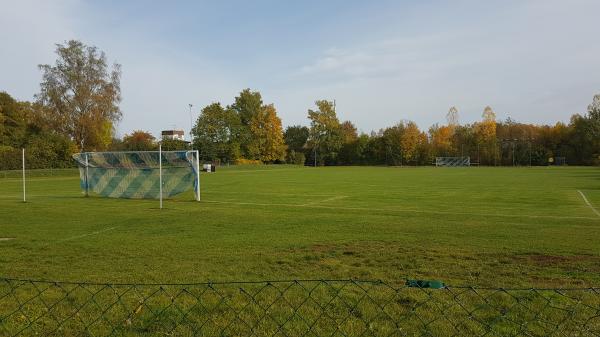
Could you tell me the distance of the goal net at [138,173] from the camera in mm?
19266

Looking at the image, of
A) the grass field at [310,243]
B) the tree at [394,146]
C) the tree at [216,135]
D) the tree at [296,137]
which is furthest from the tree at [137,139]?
the grass field at [310,243]

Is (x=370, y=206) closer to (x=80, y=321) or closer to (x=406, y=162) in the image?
(x=80, y=321)

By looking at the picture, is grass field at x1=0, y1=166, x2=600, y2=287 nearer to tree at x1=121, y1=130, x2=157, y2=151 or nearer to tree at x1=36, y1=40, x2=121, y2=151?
tree at x1=36, y1=40, x2=121, y2=151

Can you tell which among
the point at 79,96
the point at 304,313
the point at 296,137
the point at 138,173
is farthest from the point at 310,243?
the point at 296,137

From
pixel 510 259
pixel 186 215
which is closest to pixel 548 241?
pixel 510 259

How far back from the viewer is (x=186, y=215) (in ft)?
46.3

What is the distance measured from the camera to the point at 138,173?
793 inches

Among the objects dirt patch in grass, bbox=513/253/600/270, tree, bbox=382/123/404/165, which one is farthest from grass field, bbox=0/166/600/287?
tree, bbox=382/123/404/165

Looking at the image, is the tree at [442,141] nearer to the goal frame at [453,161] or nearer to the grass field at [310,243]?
the goal frame at [453,161]

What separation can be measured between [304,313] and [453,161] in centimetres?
8344

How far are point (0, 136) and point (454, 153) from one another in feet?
239

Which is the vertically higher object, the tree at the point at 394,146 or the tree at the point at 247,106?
the tree at the point at 247,106

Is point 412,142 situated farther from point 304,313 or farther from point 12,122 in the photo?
point 304,313

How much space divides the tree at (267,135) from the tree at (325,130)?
10.4 m
